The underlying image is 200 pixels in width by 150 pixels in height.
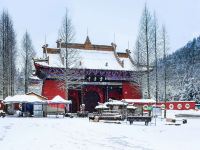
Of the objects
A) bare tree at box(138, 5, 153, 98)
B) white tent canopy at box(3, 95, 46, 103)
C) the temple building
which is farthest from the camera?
the temple building

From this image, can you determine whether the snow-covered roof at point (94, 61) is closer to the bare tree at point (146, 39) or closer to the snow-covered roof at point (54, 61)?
the snow-covered roof at point (54, 61)

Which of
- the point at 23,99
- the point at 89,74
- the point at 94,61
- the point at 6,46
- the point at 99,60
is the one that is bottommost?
the point at 23,99

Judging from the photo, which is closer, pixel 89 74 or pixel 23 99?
pixel 23 99

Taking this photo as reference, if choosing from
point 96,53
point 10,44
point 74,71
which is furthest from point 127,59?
point 10,44

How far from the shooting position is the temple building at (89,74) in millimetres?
43844

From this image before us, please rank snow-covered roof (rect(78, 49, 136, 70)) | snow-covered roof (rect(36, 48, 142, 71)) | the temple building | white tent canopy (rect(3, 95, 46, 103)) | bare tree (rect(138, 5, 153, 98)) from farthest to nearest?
snow-covered roof (rect(78, 49, 136, 70)) < snow-covered roof (rect(36, 48, 142, 71)) < the temple building < bare tree (rect(138, 5, 153, 98)) < white tent canopy (rect(3, 95, 46, 103))

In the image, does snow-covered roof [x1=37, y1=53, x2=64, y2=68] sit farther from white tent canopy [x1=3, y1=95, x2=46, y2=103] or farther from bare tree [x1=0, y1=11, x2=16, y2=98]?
white tent canopy [x1=3, y1=95, x2=46, y2=103]

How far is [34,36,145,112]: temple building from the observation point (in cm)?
4384

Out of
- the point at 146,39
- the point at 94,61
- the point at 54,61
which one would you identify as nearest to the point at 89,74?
the point at 94,61

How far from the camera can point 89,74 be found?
151 ft

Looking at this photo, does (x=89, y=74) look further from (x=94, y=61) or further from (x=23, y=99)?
(x=23, y=99)

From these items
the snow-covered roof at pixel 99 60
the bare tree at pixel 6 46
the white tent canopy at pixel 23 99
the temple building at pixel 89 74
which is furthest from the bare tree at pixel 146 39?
the bare tree at pixel 6 46

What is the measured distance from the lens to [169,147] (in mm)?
12227

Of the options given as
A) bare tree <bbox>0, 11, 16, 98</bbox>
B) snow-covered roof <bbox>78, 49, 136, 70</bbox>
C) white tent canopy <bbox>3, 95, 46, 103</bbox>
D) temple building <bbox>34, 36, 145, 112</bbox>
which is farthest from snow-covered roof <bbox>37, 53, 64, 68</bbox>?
white tent canopy <bbox>3, 95, 46, 103</bbox>
